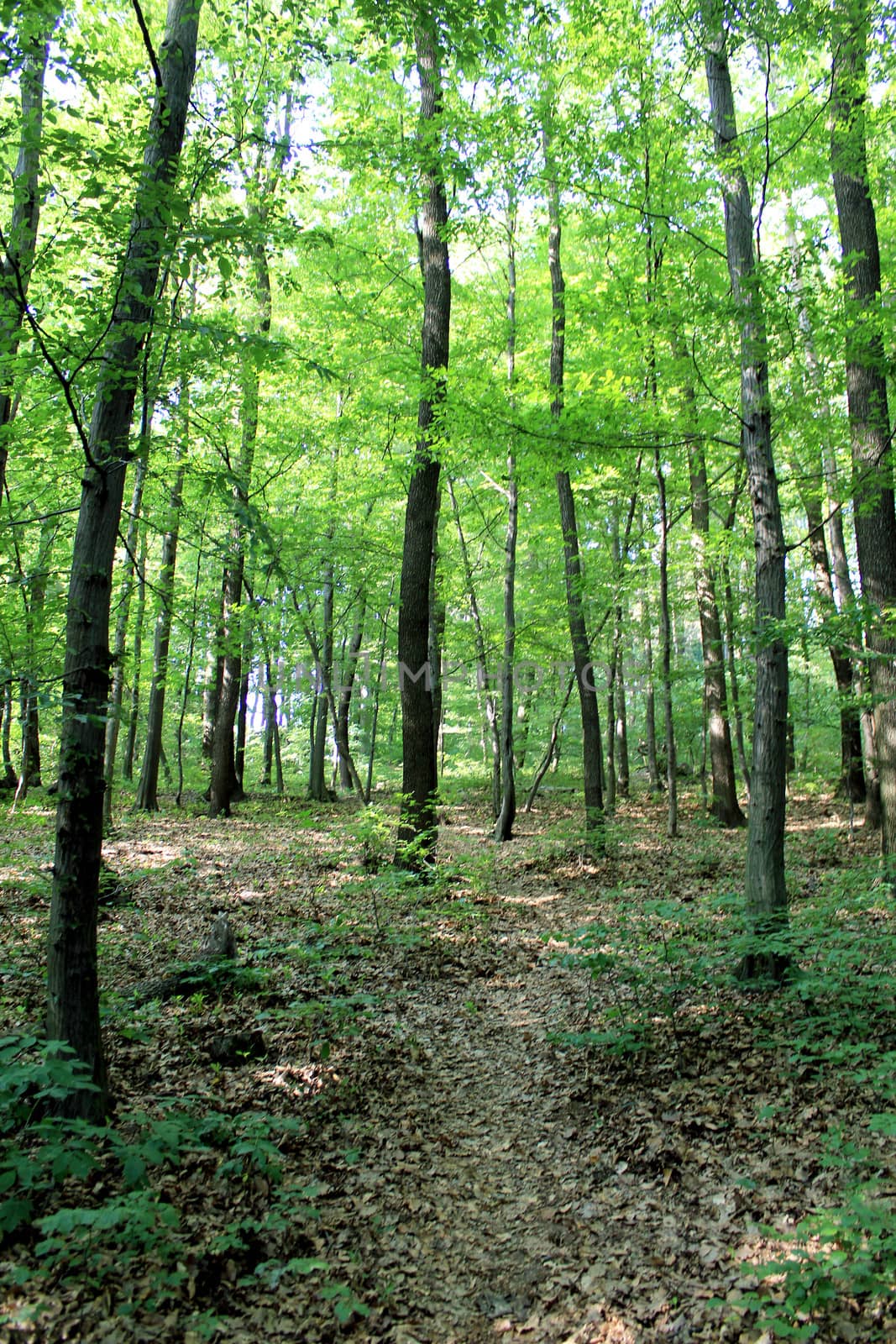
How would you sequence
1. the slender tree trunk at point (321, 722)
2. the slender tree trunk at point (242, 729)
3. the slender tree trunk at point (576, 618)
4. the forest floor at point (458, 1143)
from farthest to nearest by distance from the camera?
the slender tree trunk at point (321, 722) → the slender tree trunk at point (242, 729) → the slender tree trunk at point (576, 618) → the forest floor at point (458, 1143)

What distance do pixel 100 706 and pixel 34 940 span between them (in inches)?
158

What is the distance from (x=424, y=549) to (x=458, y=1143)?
7180mm

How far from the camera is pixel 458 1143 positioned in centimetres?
432

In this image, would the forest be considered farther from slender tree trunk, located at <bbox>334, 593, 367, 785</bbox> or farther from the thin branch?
slender tree trunk, located at <bbox>334, 593, 367, 785</bbox>

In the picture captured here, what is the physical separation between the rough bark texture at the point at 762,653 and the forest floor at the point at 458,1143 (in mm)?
397

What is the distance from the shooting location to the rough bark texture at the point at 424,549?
962cm

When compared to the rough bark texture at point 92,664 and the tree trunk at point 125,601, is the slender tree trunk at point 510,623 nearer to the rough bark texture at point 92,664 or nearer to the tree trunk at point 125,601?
the tree trunk at point 125,601

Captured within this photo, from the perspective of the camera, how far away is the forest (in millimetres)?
3168

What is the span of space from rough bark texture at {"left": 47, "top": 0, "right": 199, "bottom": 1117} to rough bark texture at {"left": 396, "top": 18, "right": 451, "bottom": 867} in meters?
5.68

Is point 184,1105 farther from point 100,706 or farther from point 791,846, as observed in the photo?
point 791,846

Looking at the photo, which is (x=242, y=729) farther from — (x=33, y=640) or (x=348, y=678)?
(x=33, y=640)

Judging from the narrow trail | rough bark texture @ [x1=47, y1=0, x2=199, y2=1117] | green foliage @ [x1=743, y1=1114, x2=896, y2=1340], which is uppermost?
rough bark texture @ [x1=47, y1=0, x2=199, y2=1117]

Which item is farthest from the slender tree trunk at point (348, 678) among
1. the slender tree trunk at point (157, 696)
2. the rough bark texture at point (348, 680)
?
the slender tree trunk at point (157, 696)

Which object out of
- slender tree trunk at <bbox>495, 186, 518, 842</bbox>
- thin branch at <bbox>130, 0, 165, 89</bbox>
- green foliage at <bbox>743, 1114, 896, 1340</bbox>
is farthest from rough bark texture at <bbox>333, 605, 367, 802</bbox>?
green foliage at <bbox>743, 1114, 896, 1340</bbox>
